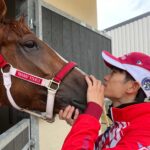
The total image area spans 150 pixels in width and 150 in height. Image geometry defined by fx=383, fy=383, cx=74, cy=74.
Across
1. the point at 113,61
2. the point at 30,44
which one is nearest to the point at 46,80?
the point at 30,44

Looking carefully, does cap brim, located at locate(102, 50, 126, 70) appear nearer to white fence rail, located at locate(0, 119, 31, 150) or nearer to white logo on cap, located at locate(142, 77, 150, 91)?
white logo on cap, located at locate(142, 77, 150, 91)

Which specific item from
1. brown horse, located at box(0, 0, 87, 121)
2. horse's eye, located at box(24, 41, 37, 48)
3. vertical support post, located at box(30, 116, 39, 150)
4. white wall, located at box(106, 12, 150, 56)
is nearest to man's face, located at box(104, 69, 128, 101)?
brown horse, located at box(0, 0, 87, 121)

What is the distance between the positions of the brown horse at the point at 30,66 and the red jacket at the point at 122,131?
25cm

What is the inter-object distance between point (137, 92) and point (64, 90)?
303 millimetres

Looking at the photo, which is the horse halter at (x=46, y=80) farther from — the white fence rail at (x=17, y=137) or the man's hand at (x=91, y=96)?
the white fence rail at (x=17, y=137)

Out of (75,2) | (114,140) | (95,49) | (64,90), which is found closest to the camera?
(114,140)

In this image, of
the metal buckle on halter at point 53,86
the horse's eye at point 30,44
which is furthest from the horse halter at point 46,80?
the horse's eye at point 30,44

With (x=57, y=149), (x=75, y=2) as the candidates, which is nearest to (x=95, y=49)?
(x=75, y=2)

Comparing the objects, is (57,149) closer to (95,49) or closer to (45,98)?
(95,49)

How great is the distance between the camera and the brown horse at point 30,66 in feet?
5.18

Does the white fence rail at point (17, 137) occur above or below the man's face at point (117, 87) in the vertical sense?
below

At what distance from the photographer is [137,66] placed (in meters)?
1.42

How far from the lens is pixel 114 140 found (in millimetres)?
1424

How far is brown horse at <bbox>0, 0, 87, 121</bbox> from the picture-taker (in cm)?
158
